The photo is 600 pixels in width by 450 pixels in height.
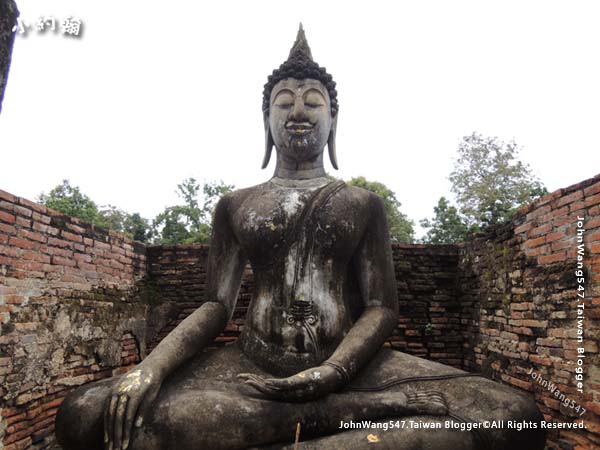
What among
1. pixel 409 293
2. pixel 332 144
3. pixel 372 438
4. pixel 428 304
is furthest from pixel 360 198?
pixel 428 304

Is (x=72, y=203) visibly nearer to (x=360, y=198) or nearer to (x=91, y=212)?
(x=91, y=212)

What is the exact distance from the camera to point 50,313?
15.8 feet

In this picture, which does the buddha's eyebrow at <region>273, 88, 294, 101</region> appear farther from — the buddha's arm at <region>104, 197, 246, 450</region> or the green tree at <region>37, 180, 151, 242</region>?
the green tree at <region>37, 180, 151, 242</region>

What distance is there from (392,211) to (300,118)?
53.9 feet

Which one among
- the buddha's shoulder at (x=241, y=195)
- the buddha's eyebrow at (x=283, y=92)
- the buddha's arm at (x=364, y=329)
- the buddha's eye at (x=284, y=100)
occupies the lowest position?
the buddha's arm at (x=364, y=329)

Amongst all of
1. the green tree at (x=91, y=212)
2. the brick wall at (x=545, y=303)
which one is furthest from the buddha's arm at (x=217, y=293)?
the green tree at (x=91, y=212)

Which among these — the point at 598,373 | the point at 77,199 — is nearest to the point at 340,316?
the point at 598,373

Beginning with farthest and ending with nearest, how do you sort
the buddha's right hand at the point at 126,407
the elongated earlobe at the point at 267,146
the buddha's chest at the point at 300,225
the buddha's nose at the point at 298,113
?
the elongated earlobe at the point at 267,146 → the buddha's nose at the point at 298,113 → the buddha's chest at the point at 300,225 → the buddha's right hand at the point at 126,407

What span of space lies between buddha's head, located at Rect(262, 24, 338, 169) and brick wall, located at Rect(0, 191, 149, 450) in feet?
8.61

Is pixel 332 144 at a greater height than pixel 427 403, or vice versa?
pixel 332 144

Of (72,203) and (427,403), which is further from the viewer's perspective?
(72,203)

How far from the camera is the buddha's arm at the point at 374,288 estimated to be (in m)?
2.84

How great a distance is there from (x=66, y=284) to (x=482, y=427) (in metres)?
4.29

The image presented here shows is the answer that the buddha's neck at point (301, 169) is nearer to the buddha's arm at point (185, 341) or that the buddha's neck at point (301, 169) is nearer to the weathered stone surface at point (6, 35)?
the buddha's arm at point (185, 341)
